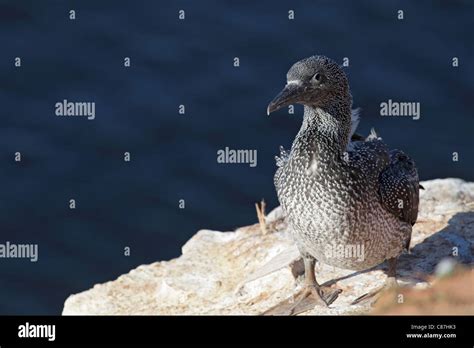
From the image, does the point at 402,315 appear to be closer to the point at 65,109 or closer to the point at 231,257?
the point at 231,257

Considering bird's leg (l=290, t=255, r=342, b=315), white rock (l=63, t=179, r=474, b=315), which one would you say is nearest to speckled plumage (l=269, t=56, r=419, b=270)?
bird's leg (l=290, t=255, r=342, b=315)

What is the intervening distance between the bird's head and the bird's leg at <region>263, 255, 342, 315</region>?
1.91 metres

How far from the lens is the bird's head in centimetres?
1187

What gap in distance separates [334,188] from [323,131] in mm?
678

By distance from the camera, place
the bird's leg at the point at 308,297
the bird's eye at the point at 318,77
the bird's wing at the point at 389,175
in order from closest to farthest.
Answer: the bird's eye at the point at 318,77
the bird's wing at the point at 389,175
the bird's leg at the point at 308,297

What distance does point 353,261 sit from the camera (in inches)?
483

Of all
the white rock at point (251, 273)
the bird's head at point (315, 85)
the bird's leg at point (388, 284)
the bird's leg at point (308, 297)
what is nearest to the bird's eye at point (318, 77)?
the bird's head at point (315, 85)

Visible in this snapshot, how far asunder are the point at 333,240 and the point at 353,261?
0.39 meters

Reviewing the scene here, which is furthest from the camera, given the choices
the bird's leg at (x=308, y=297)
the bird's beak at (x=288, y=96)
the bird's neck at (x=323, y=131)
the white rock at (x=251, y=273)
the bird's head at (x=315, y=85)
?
the white rock at (x=251, y=273)

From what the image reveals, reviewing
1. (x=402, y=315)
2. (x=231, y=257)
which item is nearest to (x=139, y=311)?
(x=231, y=257)

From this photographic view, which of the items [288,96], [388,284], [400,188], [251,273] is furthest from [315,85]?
[251,273]

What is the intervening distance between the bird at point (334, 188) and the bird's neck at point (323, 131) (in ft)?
0.04

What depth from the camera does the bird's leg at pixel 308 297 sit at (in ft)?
41.8

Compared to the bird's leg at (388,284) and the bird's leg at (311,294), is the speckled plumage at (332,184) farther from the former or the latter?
the bird's leg at (311,294)
